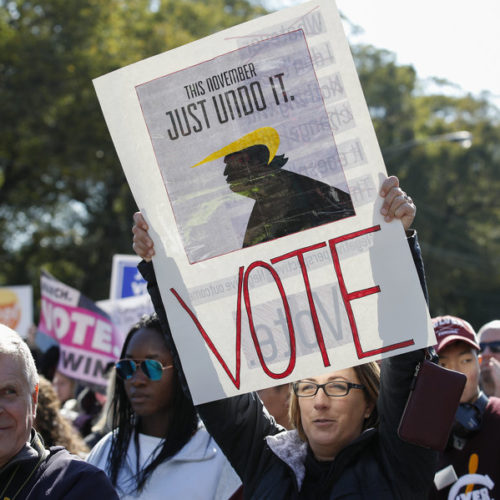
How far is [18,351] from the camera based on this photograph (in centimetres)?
217

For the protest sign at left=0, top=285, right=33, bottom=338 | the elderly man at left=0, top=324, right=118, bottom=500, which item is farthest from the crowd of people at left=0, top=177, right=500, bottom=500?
the protest sign at left=0, top=285, right=33, bottom=338

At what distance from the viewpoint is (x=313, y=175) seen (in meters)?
2.44

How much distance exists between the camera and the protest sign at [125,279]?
689 centimetres

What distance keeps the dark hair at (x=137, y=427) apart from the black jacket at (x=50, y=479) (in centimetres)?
94

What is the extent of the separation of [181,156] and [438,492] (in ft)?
5.98

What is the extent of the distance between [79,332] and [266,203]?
3.94 metres

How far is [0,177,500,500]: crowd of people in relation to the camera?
84.9 inches

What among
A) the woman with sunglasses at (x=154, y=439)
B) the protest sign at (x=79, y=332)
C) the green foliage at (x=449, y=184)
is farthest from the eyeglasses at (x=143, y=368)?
the green foliage at (x=449, y=184)

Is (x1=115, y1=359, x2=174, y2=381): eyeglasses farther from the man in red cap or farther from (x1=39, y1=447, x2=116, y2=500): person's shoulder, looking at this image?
the man in red cap

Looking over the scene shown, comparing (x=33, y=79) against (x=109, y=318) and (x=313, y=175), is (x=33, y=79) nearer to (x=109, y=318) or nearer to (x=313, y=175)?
(x=109, y=318)

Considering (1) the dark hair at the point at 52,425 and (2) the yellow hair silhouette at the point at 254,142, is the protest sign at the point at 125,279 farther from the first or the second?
(2) the yellow hair silhouette at the point at 254,142

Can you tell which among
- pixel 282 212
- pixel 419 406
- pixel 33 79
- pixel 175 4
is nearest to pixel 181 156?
pixel 282 212

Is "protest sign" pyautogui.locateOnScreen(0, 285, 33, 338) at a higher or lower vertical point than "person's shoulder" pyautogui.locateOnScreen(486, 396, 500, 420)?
higher

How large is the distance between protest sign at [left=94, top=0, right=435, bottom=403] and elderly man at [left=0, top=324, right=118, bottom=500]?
478 mm
